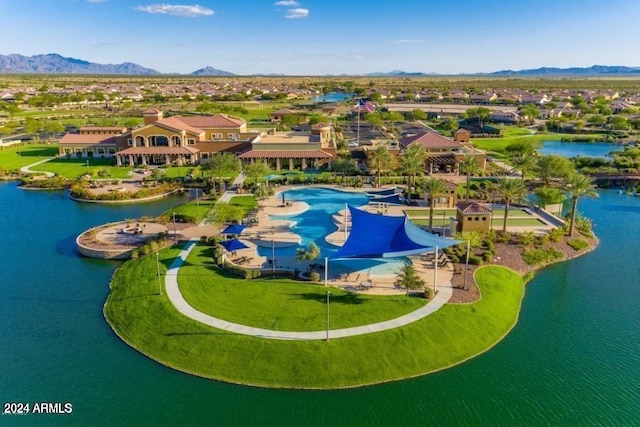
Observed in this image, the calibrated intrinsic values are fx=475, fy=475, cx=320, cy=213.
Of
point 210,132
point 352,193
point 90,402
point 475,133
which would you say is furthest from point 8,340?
point 475,133

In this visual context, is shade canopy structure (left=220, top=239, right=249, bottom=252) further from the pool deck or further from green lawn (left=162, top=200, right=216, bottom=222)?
green lawn (left=162, top=200, right=216, bottom=222)

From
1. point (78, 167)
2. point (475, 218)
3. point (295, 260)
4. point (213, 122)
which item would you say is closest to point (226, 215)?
point (295, 260)

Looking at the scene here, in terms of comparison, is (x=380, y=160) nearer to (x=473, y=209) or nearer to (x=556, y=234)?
(x=473, y=209)

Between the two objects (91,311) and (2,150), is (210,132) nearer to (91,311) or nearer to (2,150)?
(2,150)

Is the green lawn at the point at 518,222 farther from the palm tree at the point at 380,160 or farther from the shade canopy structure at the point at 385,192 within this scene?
the palm tree at the point at 380,160

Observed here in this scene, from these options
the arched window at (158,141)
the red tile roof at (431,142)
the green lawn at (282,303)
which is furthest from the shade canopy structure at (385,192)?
the arched window at (158,141)
